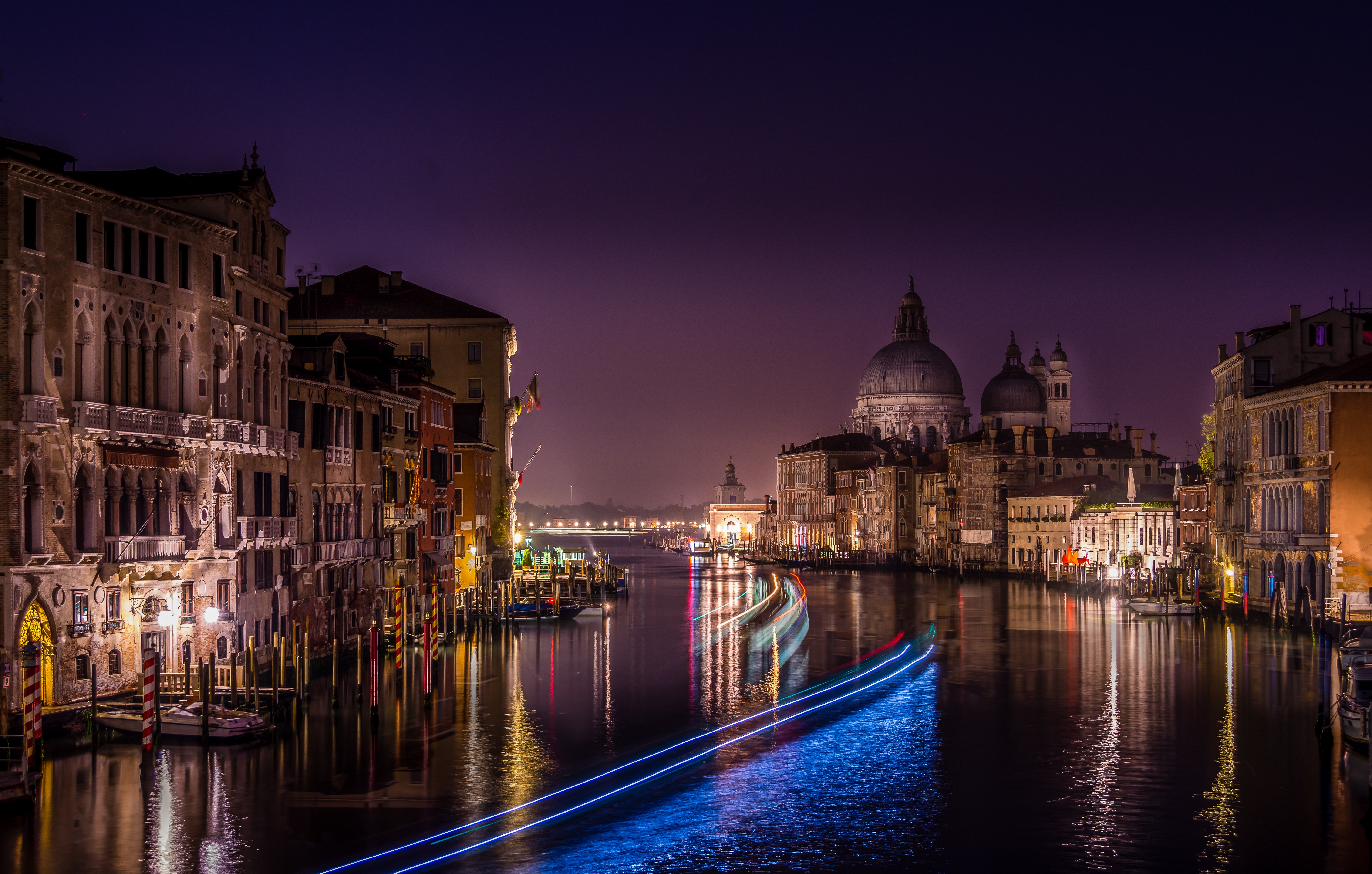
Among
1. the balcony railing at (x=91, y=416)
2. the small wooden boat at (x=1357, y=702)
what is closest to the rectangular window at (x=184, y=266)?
the balcony railing at (x=91, y=416)

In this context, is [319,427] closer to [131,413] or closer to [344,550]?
[344,550]

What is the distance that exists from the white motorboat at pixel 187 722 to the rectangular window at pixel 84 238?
6.83 metres

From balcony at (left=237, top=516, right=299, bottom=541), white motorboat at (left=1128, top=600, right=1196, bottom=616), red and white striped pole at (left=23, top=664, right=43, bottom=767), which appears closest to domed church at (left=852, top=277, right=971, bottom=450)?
white motorboat at (left=1128, top=600, right=1196, bottom=616)

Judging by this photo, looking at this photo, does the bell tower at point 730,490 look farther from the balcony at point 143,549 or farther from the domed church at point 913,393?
the balcony at point 143,549

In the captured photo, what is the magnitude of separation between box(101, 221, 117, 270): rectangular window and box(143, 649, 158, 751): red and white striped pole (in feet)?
19.8

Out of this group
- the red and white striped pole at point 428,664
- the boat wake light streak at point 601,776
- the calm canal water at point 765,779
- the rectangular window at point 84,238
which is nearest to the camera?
the boat wake light streak at point 601,776

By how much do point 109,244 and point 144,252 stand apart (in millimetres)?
863

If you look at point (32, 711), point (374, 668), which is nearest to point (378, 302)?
point (374, 668)

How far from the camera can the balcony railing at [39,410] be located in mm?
21078

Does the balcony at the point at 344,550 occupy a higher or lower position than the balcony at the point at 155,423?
lower

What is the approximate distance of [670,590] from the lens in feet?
258

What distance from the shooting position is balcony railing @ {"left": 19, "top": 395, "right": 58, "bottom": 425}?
21078mm

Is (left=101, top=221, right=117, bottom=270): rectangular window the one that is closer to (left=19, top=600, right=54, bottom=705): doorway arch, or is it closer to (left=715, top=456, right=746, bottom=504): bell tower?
(left=19, top=600, right=54, bottom=705): doorway arch

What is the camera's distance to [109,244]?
75.7 ft
